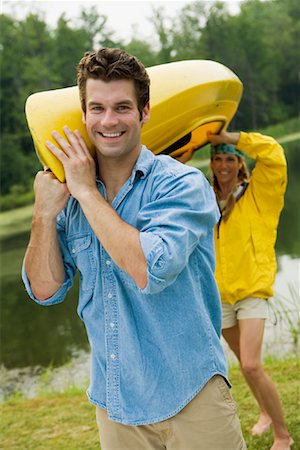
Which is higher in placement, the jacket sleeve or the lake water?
the jacket sleeve

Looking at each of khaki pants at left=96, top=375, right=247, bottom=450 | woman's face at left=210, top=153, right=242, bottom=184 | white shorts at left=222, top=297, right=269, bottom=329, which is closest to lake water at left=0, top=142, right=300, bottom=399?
white shorts at left=222, top=297, right=269, bottom=329

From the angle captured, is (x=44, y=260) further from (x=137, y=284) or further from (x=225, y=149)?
(x=225, y=149)

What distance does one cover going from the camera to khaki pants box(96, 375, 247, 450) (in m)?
2.07

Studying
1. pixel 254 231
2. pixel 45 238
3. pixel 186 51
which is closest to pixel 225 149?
pixel 254 231

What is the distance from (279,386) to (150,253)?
115 inches

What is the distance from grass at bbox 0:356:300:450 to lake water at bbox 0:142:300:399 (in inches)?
35.9

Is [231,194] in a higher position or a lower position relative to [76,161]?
lower

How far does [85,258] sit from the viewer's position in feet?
7.14

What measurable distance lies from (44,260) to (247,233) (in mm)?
1695

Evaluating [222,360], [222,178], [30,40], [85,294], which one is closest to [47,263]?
[85,294]

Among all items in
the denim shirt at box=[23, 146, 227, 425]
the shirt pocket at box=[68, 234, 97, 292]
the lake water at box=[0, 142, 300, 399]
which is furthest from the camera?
the lake water at box=[0, 142, 300, 399]

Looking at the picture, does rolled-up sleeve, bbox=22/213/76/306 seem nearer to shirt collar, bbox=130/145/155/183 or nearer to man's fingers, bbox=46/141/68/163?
man's fingers, bbox=46/141/68/163

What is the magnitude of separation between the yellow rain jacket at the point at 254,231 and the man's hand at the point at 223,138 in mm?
31

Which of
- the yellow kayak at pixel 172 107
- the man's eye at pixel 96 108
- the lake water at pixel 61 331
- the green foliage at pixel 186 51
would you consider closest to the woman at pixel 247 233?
the yellow kayak at pixel 172 107
